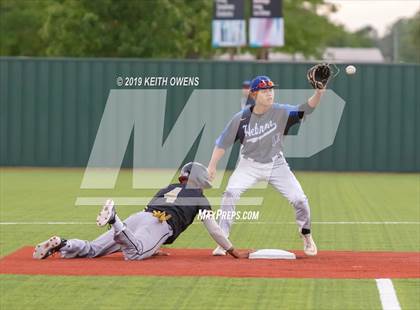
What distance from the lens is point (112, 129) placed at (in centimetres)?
3059

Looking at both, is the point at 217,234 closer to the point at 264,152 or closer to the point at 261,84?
the point at 264,152

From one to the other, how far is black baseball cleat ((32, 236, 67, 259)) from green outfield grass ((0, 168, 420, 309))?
1078 millimetres

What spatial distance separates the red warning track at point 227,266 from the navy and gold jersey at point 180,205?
16.1 inches

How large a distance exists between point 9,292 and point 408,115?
2139cm

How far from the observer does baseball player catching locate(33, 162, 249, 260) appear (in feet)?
40.6

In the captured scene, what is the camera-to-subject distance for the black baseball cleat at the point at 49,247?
1234cm

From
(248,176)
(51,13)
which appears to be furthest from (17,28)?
(248,176)

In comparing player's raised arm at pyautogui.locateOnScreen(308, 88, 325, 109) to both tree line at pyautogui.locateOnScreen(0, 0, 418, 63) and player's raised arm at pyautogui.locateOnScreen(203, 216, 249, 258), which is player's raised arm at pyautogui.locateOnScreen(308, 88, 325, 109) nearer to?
player's raised arm at pyautogui.locateOnScreen(203, 216, 249, 258)

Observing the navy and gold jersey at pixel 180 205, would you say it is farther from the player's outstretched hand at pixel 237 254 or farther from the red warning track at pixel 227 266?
the player's outstretched hand at pixel 237 254

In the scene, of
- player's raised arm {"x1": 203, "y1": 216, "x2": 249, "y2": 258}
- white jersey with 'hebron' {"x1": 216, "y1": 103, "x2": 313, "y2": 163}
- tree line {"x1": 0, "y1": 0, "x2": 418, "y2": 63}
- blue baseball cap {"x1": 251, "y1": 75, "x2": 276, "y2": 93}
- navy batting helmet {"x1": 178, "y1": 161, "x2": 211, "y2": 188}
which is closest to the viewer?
player's raised arm {"x1": 203, "y1": 216, "x2": 249, "y2": 258}

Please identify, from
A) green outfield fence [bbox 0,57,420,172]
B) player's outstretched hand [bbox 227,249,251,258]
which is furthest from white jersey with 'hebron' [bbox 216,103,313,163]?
green outfield fence [bbox 0,57,420,172]

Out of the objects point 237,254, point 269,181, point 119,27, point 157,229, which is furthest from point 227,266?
point 119,27

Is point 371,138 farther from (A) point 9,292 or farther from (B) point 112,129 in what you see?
(A) point 9,292

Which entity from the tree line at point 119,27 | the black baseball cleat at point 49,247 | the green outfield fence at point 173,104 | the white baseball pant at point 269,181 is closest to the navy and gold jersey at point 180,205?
the white baseball pant at point 269,181
